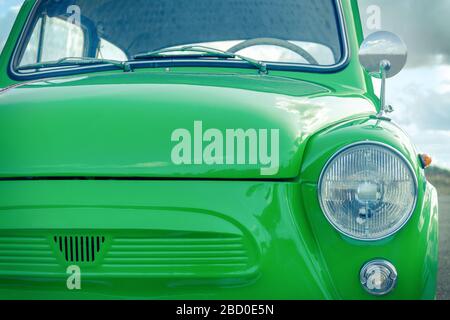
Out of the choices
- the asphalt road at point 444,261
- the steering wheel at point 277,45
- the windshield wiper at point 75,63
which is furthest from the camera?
the asphalt road at point 444,261

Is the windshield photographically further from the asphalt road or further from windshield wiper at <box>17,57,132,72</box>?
the asphalt road

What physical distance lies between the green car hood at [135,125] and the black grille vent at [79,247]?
0.66ft

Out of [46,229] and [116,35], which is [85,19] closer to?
[116,35]

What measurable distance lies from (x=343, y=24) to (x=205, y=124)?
1434 mm

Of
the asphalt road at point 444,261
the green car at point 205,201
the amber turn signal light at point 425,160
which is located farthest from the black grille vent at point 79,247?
the asphalt road at point 444,261

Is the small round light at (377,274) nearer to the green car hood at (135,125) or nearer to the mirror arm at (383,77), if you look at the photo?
the green car hood at (135,125)

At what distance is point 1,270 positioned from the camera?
2.27m

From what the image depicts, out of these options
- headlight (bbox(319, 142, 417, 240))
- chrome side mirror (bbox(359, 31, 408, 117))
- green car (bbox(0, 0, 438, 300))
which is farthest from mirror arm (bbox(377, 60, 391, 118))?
headlight (bbox(319, 142, 417, 240))

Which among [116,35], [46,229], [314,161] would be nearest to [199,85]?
[314,161]

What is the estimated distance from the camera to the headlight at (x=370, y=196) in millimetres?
2232

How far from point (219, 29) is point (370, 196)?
60.4 inches

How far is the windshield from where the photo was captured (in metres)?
3.49

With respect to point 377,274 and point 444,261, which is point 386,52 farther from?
point 444,261

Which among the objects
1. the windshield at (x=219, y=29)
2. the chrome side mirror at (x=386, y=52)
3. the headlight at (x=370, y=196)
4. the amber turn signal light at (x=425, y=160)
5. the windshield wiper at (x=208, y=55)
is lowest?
the headlight at (x=370, y=196)
